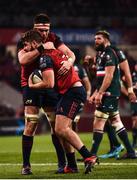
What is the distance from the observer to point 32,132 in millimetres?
9883

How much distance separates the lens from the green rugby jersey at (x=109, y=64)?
450 inches

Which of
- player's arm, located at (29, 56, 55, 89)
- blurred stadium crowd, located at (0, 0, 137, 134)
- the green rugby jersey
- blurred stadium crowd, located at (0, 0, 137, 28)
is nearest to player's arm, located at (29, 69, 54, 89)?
player's arm, located at (29, 56, 55, 89)

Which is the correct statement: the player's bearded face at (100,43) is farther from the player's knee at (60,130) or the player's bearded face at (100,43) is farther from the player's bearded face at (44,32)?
the player's knee at (60,130)

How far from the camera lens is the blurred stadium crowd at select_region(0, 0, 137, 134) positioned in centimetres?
2977

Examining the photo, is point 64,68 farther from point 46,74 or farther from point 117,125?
point 117,125

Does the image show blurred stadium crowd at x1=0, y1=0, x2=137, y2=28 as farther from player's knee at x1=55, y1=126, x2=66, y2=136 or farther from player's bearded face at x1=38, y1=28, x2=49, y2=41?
player's knee at x1=55, y1=126, x2=66, y2=136

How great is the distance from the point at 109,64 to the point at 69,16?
789 inches

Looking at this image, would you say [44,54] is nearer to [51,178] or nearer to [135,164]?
[51,178]

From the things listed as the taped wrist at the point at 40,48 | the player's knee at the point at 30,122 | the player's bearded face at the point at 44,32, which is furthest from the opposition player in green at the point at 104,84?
the taped wrist at the point at 40,48

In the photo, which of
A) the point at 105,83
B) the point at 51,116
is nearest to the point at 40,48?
the point at 51,116

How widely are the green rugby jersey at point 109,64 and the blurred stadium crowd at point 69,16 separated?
1744 centimetres

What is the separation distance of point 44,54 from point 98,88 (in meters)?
2.59

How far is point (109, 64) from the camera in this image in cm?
1137

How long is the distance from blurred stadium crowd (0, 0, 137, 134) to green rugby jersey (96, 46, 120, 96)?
687 inches
